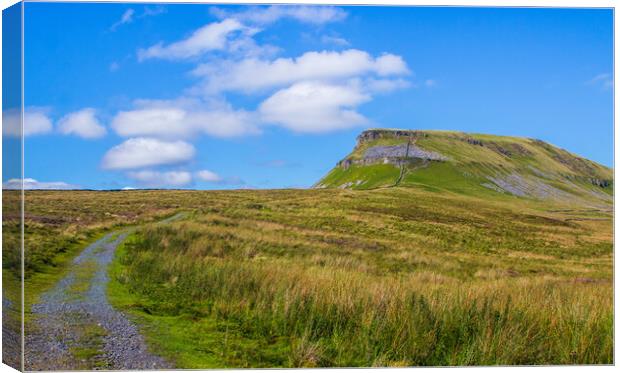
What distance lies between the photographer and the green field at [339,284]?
6.98 meters

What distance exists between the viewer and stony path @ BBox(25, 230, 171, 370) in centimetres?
636

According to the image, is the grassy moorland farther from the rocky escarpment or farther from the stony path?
the rocky escarpment

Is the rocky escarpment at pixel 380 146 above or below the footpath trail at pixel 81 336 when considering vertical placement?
above

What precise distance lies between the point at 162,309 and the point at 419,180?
2408cm

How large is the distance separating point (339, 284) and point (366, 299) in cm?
56

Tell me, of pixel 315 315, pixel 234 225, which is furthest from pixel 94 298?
pixel 234 225

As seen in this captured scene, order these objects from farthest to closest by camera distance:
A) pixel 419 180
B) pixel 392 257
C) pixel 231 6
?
pixel 419 180, pixel 392 257, pixel 231 6

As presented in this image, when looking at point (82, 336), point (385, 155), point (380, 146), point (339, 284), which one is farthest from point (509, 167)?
point (82, 336)

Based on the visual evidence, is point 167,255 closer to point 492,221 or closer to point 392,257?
point 392,257

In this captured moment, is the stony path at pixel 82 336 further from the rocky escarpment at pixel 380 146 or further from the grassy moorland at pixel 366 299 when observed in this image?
the rocky escarpment at pixel 380 146

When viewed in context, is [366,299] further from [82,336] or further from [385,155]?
[385,155]

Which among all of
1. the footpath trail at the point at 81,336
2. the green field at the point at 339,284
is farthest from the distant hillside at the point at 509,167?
the footpath trail at the point at 81,336

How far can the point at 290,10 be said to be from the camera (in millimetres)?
7883

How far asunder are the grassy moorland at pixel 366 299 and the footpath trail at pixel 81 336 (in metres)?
0.23
